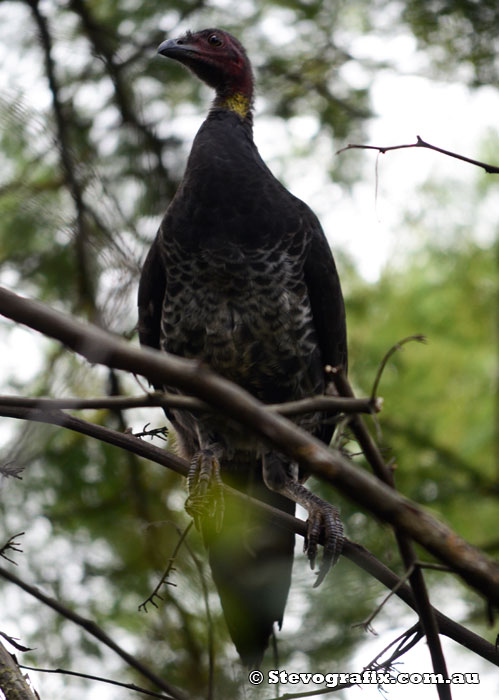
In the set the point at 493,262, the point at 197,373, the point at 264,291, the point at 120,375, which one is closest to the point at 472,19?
the point at 493,262

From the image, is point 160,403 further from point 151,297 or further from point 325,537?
point 151,297

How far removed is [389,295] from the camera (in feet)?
19.6

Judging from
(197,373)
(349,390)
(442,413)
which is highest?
(442,413)

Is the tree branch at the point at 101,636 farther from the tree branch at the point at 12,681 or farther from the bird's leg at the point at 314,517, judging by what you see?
the bird's leg at the point at 314,517

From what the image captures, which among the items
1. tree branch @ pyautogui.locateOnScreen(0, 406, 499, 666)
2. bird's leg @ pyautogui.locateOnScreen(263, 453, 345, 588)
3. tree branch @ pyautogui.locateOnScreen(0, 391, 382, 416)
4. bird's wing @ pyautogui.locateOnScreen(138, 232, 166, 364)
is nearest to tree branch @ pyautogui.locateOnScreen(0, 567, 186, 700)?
tree branch @ pyautogui.locateOnScreen(0, 406, 499, 666)

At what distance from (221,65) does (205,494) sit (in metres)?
2.19

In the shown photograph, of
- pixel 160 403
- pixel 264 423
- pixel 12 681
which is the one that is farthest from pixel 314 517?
pixel 264 423

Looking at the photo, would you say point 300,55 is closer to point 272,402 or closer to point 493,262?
point 493,262

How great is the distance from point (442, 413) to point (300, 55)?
2430 mm

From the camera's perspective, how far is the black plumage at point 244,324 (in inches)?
135

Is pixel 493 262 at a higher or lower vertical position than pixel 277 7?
lower

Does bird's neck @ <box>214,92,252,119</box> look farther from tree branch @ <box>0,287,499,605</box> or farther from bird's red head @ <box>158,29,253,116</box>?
tree branch @ <box>0,287,499,605</box>

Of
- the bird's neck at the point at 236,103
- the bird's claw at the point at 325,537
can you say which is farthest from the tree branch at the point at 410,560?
the bird's neck at the point at 236,103

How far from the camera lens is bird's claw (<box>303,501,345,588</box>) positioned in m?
3.12
